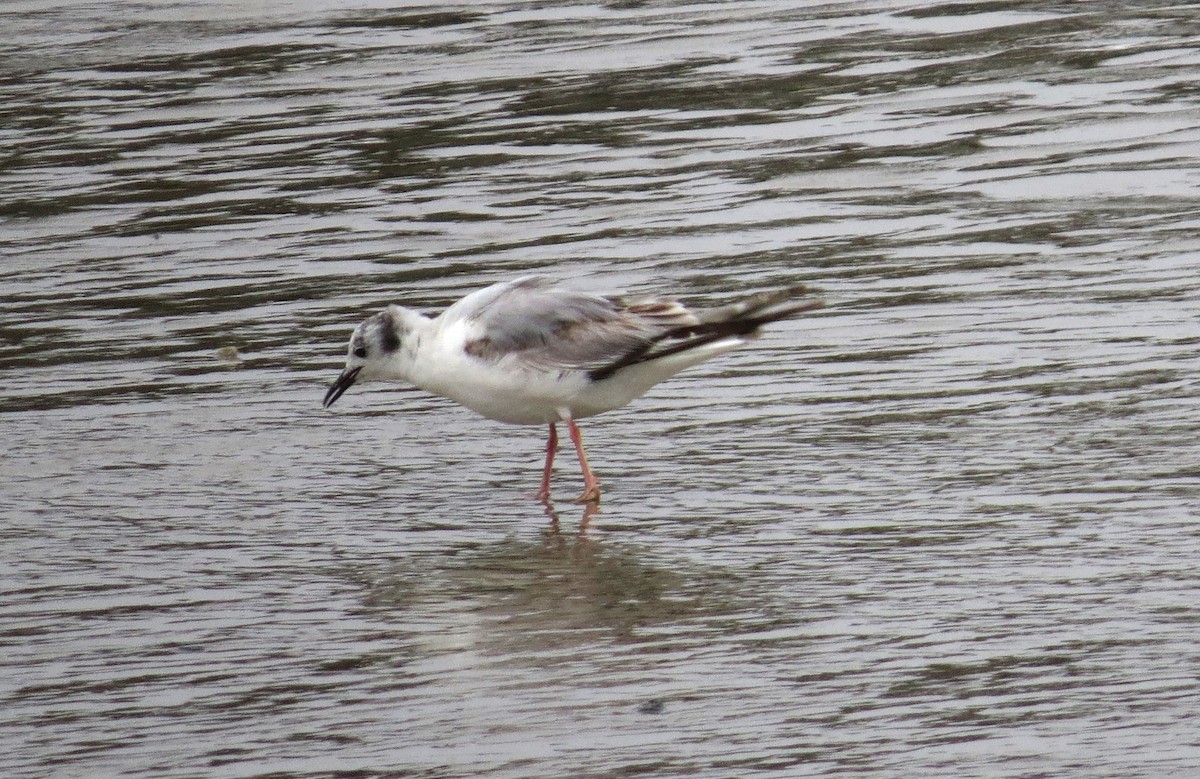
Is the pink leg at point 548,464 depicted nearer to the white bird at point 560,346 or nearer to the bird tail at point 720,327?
the white bird at point 560,346

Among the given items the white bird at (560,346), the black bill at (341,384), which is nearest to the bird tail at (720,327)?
the white bird at (560,346)

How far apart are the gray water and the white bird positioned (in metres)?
0.27

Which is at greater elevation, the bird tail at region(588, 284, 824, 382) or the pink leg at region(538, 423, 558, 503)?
the bird tail at region(588, 284, 824, 382)

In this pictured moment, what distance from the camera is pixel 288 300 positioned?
9.80 meters

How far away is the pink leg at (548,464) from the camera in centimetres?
741

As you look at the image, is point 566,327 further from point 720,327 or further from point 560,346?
point 720,327

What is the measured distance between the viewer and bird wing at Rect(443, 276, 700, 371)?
24.5 ft

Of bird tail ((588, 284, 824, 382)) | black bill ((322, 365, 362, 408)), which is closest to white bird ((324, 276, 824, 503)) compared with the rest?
bird tail ((588, 284, 824, 382))

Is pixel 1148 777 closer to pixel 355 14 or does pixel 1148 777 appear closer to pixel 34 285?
pixel 34 285

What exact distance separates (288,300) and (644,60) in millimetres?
5211

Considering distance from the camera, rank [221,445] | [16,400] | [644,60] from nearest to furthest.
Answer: [221,445] < [16,400] < [644,60]

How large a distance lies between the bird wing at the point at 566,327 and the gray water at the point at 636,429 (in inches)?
16.6

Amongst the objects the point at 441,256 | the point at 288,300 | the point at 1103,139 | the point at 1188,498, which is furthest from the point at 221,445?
the point at 1103,139

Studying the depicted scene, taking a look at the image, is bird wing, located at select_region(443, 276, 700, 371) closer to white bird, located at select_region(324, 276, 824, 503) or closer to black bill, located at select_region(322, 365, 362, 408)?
white bird, located at select_region(324, 276, 824, 503)
